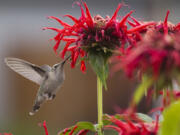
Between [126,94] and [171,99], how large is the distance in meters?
4.83

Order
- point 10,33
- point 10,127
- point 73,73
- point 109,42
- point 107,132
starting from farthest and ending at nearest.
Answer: point 10,33
point 73,73
point 10,127
point 107,132
point 109,42

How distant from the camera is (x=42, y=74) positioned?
146cm

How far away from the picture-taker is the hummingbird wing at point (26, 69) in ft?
4.52

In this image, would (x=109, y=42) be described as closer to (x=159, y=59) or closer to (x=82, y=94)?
(x=159, y=59)

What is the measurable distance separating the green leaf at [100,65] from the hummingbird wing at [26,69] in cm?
29

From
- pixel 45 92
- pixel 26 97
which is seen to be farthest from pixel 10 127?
pixel 45 92

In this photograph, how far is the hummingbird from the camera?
1388 mm

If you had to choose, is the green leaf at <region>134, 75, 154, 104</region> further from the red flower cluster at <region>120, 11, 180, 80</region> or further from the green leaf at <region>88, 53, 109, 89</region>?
the green leaf at <region>88, 53, 109, 89</region>

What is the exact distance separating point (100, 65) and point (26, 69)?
13.7 inches

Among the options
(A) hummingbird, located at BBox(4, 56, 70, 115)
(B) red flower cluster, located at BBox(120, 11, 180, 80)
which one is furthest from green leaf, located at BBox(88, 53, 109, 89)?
Result: (B) red flower cluster, located at BBox(120, 11, 180, 80)

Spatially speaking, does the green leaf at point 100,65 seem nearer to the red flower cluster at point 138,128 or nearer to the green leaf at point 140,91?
the red flower cluster at point 138,128

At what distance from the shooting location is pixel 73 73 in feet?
18.5

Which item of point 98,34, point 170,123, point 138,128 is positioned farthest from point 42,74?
point 170,123

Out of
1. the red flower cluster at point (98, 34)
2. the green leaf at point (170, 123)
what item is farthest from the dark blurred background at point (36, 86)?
the green leaf at point (170, 123)
